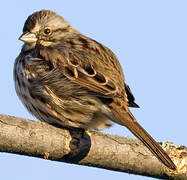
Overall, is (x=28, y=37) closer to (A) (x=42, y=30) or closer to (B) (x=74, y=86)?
(A) (x=42, y=30)

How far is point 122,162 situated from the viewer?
11.9ft

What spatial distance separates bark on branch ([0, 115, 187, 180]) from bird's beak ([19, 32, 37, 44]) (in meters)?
1.53

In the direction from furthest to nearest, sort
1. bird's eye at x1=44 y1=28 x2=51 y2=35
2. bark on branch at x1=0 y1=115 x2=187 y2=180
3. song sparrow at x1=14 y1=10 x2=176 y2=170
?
bird's eye at x1=44 y1=28 x2=51 y2=35 → song sparrow at x1=14 y1=10 x2=176 y2=170 → bark on branch at x1=0 y1=115 x2=187 y2=180

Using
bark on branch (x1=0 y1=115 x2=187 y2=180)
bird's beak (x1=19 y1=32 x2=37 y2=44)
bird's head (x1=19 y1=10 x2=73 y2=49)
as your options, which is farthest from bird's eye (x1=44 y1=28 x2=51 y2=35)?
bark on branch (x1=0 y1=115 x2=187 y2=180)

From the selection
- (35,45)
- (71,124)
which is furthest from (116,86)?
(35,45)

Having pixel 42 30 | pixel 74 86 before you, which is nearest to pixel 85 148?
pixel 74 86

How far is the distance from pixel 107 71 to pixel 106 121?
0.52m

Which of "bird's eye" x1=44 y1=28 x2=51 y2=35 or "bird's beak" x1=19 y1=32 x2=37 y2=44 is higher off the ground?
"bird's eye" x1=44 y1=28 x2=51 y2=35

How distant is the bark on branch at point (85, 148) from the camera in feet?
10.7

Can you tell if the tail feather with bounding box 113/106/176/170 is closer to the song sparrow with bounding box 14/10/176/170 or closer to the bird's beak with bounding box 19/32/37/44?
the song sparrow with bounding box 14/10/176/170

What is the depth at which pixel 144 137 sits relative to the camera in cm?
371

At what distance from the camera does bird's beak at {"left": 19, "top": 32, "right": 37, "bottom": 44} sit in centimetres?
494

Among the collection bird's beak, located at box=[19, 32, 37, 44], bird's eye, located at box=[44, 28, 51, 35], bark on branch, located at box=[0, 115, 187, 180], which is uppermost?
bird's eye, located at box=[44, 28, 51, 35]

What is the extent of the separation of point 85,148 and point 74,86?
84 centimetres
